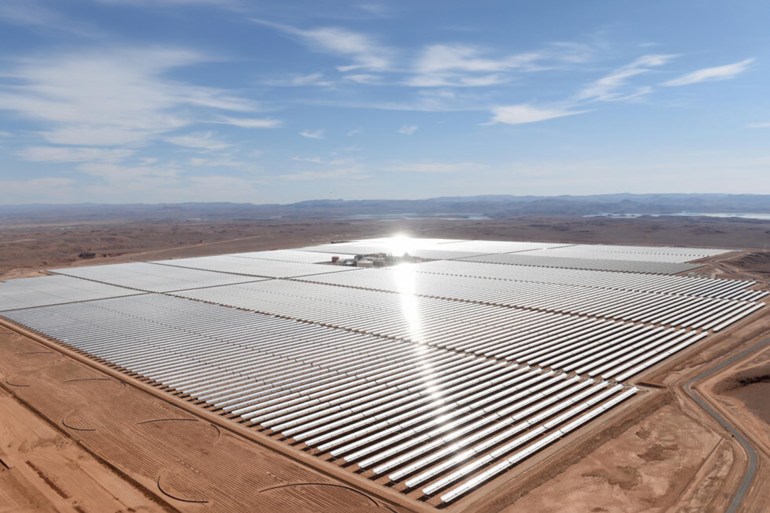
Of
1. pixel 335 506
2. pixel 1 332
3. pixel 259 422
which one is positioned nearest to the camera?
pixel 335 506

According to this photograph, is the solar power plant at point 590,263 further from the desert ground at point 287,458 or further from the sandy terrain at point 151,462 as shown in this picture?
the sandy terrain at point 151,462

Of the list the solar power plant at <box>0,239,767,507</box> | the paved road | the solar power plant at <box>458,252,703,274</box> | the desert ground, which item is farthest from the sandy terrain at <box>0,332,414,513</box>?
the solar power plant at <box>458,252,703,274</box>

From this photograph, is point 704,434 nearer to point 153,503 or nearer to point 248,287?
point 153,503

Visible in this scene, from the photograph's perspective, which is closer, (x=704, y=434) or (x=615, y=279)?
(x=704, y=434)

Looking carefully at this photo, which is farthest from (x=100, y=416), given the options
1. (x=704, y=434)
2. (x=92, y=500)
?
(x=704, y=434)

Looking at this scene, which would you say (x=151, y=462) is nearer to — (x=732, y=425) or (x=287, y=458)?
(x=287, y=458)

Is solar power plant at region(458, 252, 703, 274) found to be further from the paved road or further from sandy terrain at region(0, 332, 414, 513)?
sandy terrain at region(0, 332, 414, 513)
